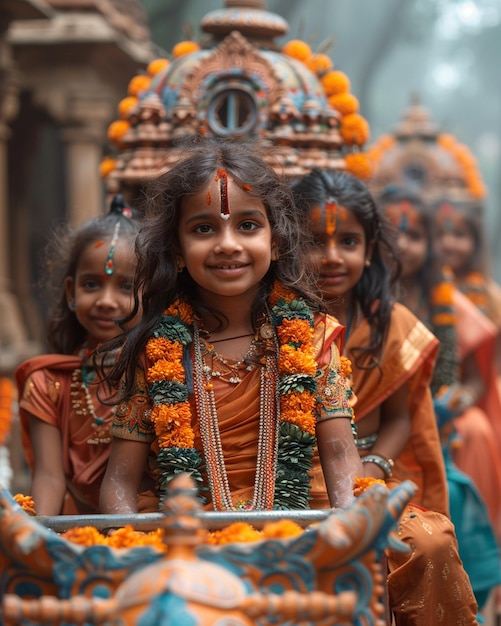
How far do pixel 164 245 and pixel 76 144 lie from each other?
32.2 ft

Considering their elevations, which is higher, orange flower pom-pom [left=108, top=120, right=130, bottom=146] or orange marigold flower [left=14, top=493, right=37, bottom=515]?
orange flower pom-pom [left=108, top=120, right=130, bottom=146]

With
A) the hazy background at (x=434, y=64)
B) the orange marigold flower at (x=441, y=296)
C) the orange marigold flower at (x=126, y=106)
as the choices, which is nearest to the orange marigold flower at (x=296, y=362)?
the orange marigold flower at (x=126, y=106)

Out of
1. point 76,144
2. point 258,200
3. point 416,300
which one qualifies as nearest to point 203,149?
point 258,200

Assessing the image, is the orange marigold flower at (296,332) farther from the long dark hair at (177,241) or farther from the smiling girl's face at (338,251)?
the smiling girl's face at (338,251)

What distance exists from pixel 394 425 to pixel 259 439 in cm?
121

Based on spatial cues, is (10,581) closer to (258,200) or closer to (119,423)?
(119,423)

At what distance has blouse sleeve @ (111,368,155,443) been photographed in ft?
13.5

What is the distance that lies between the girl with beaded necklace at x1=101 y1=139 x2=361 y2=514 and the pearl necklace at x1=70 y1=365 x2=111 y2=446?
1.87 feet

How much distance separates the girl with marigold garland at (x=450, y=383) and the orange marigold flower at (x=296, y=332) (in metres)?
1.67

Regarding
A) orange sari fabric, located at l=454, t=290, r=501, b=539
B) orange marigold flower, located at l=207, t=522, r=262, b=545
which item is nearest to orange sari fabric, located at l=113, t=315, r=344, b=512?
orange marigold flower, located at l=207, t=522, r=262, b=545

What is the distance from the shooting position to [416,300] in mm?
7367

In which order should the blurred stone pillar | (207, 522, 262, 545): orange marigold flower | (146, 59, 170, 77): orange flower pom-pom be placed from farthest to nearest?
the blurred stone pillar < (146, 59, 170, 77): orange flower pom-pom < (207, 522, 262, 545): orange marigold flower

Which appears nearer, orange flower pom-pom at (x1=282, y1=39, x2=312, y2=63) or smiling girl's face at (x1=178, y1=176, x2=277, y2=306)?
smiling girl's face at (x1=178, y1=176, x2=277, y2=306)

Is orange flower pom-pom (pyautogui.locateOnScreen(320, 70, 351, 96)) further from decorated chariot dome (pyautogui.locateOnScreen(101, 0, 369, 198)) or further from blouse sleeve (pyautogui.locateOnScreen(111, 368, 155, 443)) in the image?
blouse sleeve (pyautogui.locateOnScreen(111, 368, 155, 443))
